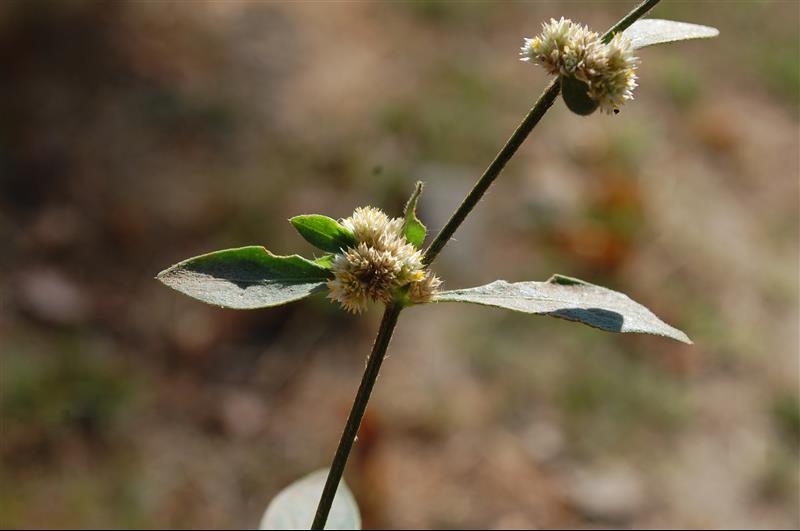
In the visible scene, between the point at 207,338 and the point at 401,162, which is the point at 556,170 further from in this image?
the point at 207,338

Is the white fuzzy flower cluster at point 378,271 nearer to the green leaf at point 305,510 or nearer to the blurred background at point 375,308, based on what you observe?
the green leaf at point 305,510

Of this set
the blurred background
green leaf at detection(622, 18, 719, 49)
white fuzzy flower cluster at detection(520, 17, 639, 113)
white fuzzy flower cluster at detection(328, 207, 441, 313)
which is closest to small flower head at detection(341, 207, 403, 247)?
white fuzzy flower cluster at detection(328, 207, 441, 313)

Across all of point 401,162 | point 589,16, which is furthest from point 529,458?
point 589,16

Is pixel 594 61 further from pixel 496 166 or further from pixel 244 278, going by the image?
pixel 244 278

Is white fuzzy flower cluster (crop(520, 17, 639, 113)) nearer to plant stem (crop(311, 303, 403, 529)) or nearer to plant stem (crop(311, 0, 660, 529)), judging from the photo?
plant stem (crop(311, 0, 660, 529))

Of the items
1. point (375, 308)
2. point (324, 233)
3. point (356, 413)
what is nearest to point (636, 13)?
point (324, 233)
